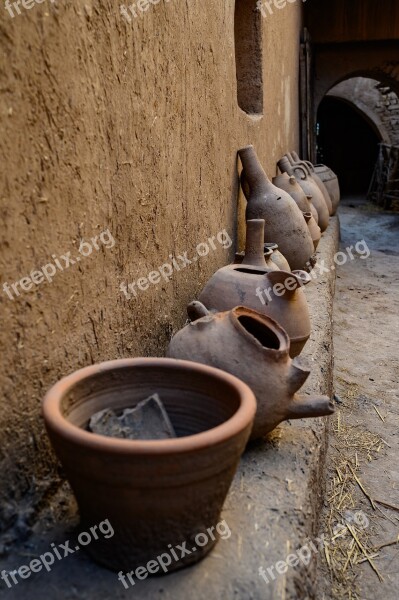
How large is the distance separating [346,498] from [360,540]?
0.24 metres

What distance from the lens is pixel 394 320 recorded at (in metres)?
5.00

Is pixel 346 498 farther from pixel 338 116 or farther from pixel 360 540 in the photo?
pixel 338 116

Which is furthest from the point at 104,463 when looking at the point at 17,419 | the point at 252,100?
the point at 252,100

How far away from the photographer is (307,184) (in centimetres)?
584

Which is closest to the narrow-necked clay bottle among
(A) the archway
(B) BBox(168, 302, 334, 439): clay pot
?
(B) BBox(168, 302, 334, 439): clay pot

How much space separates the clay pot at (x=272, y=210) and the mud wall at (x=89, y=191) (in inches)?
34.4

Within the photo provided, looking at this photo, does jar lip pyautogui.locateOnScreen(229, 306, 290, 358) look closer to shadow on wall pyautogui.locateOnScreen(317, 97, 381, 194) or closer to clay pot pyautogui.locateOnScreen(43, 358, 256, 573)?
clay pot pyautogui.locateOnScreen(43, 358, 256, 573)
